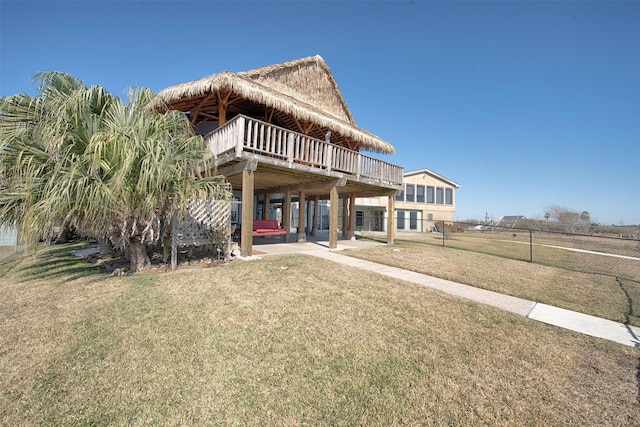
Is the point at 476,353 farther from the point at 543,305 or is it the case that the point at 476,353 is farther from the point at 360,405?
the point at 543,305

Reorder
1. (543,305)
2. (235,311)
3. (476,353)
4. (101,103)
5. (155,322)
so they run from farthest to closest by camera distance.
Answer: (101,103), (543,305), (235,311), (155,322), (476,353)

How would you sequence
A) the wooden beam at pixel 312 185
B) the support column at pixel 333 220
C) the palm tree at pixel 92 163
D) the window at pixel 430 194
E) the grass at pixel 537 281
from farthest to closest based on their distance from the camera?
the window at pixel 430 194
the wooden beam at pixel 312 185
the support column at pixel 333 220
the grass at pixel 537 281
the palm tree at pixel 92 163

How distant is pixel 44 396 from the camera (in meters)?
2.10

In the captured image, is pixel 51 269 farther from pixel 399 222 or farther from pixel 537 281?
pixel 399 222

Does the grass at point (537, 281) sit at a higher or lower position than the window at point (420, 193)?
lower

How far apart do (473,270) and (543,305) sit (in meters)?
2.43

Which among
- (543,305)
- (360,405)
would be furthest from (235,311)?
(543,305)

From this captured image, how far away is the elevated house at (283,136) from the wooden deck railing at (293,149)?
25mm

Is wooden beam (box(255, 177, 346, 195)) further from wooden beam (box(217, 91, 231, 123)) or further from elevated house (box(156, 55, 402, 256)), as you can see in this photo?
wooden beam (box(217, 91, 231, 123))

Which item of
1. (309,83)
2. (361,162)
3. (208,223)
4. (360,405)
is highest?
(309,83)

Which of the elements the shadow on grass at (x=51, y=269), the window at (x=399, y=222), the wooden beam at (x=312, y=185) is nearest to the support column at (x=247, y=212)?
the wooden beam at (x=312, y=185)

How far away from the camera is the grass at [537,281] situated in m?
4.66

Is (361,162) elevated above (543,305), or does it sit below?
above

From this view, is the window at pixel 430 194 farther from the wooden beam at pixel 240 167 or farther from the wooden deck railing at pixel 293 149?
the wooden beam at pixel 240 167
